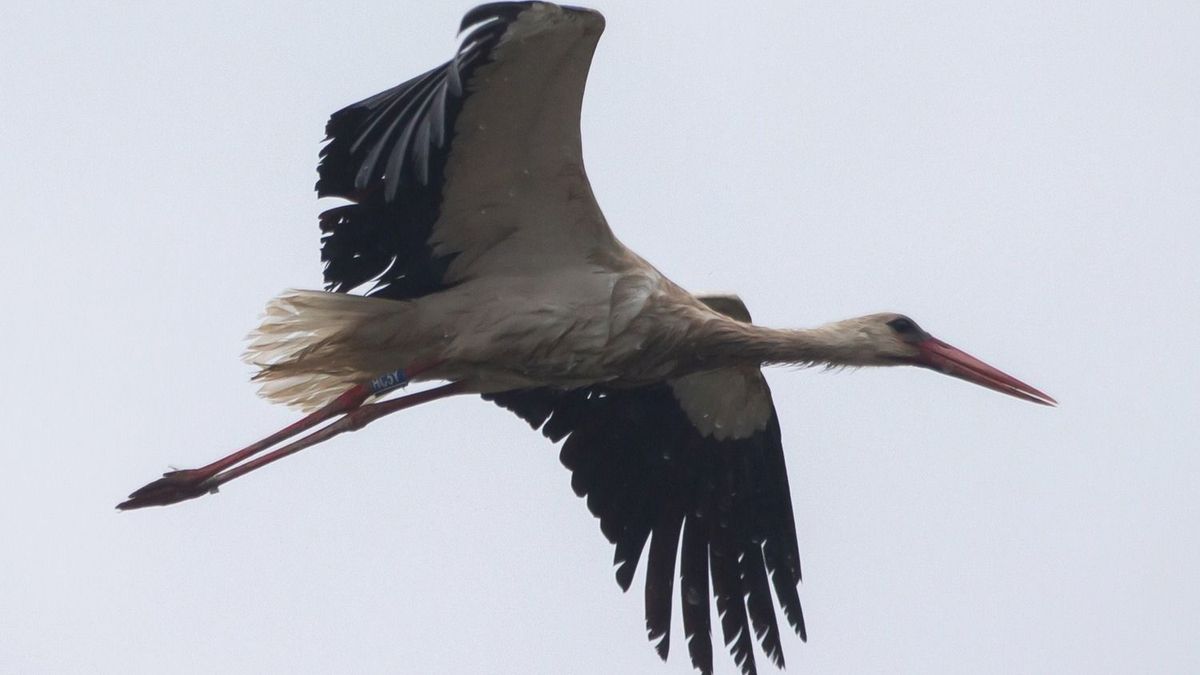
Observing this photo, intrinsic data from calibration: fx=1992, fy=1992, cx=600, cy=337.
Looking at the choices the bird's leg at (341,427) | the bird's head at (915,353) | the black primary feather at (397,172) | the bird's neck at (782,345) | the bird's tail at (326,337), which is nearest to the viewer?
the black primary feather at (397,172)

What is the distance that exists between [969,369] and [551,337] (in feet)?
5.31

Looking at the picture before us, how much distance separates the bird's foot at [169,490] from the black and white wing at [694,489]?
1.16 m

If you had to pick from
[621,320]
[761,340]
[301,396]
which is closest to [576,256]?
[621,320]

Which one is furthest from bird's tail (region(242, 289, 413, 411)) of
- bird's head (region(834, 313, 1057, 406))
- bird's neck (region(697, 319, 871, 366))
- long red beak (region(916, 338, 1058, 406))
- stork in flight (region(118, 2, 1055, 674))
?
long red beak (region(916, 338, 1058, 406))

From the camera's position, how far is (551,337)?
6.50 m

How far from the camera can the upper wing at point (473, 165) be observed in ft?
18.3

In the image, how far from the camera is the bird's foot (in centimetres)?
661

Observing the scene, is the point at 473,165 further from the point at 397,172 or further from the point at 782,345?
the point at 782,345

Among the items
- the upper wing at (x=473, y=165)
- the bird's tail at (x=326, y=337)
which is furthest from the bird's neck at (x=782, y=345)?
the bird's tail at (x=326, y=337)

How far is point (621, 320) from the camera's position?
6504mm

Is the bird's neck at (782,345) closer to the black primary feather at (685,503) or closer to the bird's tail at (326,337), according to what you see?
the black primary feather at (685,503)

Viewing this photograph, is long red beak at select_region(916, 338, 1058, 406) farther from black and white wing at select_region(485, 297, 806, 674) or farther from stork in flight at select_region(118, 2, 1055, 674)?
black and white wing at select_region(485, 297, 806, 674)

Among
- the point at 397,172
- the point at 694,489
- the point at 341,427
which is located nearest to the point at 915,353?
the point at 694,489

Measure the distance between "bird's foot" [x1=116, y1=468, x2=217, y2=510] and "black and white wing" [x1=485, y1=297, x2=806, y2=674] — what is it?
116 centimetres
